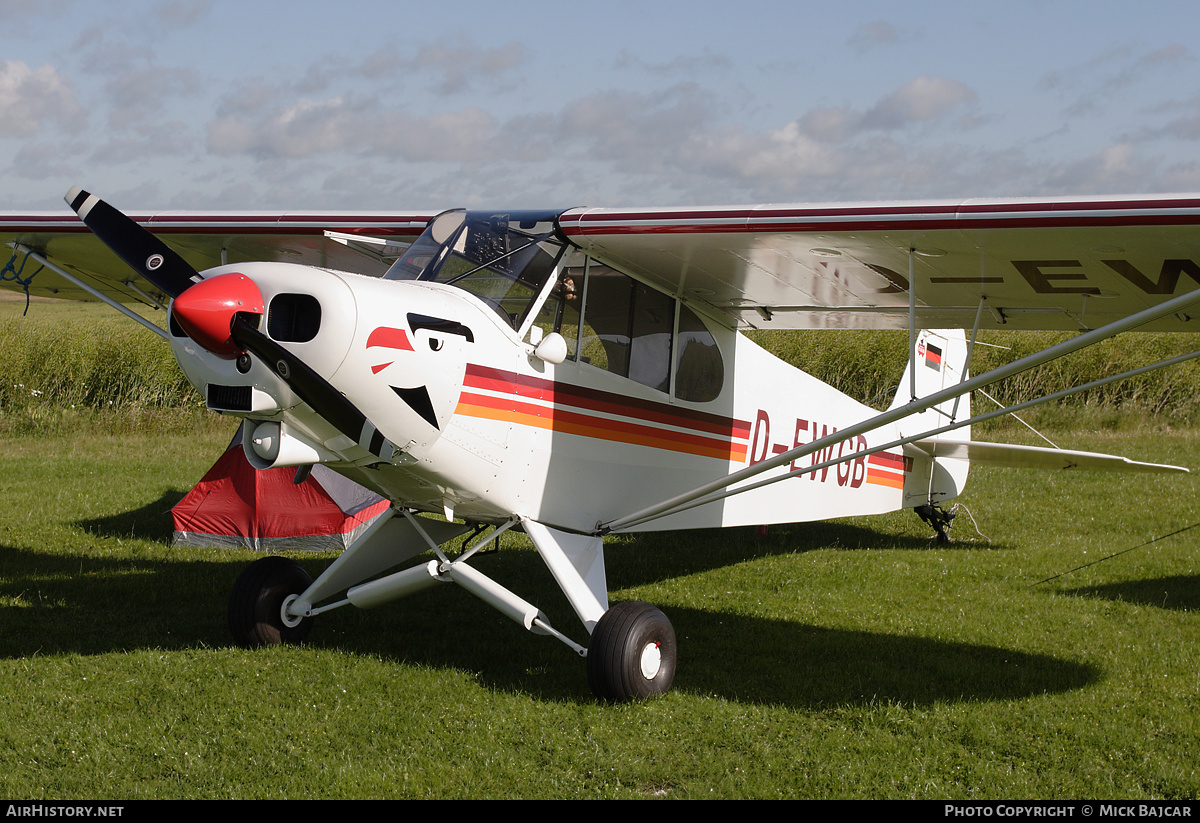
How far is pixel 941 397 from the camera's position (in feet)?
15.6

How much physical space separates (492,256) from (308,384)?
1492mm

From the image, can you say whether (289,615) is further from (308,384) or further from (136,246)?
(136,246)

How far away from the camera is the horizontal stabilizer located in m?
7.59

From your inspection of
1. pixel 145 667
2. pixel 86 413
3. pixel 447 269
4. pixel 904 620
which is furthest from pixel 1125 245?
pixel 86 413

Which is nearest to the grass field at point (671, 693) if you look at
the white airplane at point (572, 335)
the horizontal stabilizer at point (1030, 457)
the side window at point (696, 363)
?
the white airplane at point (572, 335)

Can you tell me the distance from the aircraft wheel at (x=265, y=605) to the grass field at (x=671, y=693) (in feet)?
0.44

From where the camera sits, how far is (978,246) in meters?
5.18

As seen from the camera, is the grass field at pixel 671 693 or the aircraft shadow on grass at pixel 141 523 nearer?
the grass field at pixel 671 693

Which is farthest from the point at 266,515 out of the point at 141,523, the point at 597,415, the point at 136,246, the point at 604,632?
the point at 604,632

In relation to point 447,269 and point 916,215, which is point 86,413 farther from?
point 916,215

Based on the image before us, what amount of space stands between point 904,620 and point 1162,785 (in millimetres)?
2656

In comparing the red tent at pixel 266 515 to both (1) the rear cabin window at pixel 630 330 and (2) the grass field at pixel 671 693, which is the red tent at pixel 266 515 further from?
(1) the rear cabin window at pixel 630 330

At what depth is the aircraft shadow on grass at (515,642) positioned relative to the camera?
5305 millimetres

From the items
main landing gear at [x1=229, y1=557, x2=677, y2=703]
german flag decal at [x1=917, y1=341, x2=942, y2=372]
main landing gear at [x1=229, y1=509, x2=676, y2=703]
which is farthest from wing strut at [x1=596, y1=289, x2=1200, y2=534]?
german flag decal at [x1=917, y1=341, x2=942, y2=372]
